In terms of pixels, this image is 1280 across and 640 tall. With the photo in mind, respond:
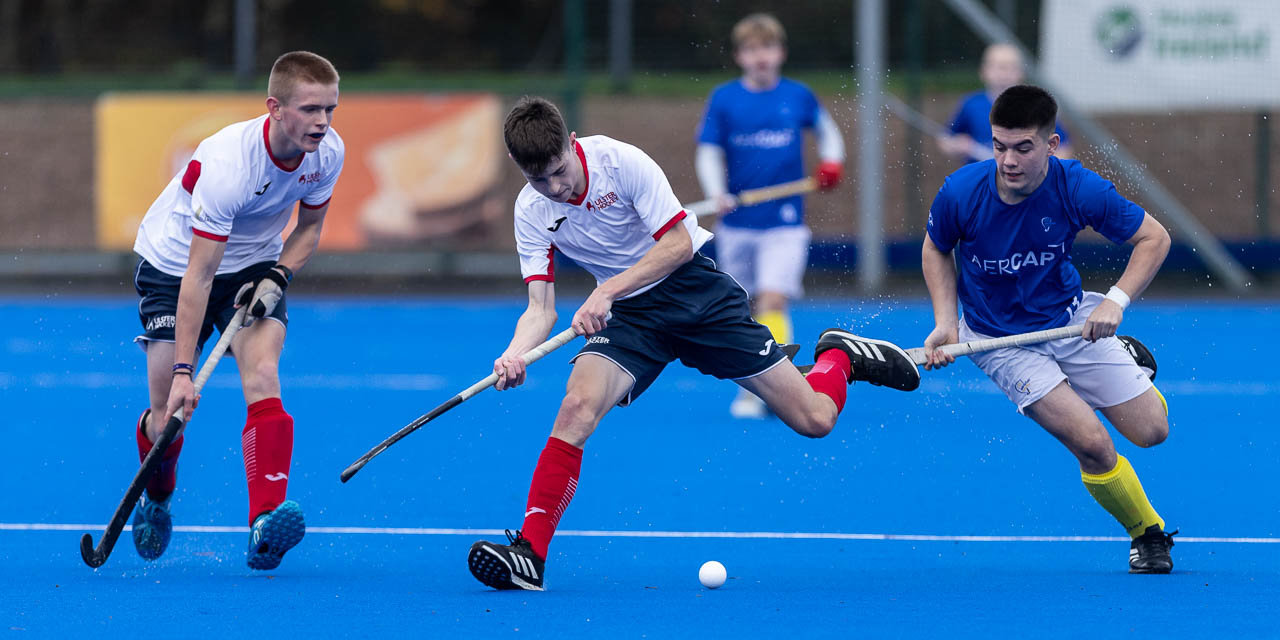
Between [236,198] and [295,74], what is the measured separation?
366mm

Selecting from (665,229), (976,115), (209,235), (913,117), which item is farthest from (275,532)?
(913,117)

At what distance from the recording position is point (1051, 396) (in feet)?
14.9

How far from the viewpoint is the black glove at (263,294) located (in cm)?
467

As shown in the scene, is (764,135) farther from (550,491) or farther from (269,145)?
(550,491)

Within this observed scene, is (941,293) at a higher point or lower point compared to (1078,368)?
higher

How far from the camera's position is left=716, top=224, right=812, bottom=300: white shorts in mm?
7699

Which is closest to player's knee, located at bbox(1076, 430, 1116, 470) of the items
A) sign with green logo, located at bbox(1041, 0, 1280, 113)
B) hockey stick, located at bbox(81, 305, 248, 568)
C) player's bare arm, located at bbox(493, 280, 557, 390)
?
player's bare arm, located at bbox(493, 280, 557, 390)

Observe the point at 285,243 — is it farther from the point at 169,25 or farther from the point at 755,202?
the point at 169,25

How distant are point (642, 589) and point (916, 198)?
9.73 meters

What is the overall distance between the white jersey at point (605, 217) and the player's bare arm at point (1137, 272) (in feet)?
3.49

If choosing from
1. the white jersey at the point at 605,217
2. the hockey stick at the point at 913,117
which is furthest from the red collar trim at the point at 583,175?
the hockey stick at the point at 913,117

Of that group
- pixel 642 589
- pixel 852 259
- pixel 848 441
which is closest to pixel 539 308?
pixel 642 589

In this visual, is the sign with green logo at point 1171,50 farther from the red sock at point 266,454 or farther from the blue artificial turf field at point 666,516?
the red sock at point 266,454

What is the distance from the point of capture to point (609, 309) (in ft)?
14.7
